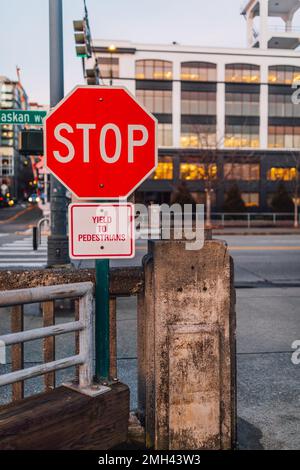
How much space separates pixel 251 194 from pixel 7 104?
10959cm

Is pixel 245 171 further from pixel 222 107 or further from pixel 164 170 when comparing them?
pixel 164 170

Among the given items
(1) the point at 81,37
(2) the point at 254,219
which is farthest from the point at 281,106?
(1) the point at 81,37

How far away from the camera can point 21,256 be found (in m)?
16.3

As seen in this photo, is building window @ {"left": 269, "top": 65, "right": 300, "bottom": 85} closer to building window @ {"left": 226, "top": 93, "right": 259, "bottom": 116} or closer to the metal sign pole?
building window @ {"left": 226, "top": 93, "right": 259, "bottom": 116}

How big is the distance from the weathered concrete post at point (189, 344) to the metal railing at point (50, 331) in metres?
0.43

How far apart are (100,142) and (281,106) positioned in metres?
59.2

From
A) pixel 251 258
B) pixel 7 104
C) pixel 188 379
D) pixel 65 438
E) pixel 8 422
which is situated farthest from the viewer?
pixel 7 104

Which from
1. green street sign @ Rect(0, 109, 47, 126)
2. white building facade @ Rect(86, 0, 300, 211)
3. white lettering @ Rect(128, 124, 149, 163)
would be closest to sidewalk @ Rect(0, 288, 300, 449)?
white lettering @ Rect(128, 124, 149, 163)

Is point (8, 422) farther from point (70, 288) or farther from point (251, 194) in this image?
point (251, 194)

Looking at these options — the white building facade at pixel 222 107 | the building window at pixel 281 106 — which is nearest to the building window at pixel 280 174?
the white building facade at pixel 222 107

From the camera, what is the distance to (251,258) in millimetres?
15227

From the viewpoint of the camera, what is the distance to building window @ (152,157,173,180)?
181 feet

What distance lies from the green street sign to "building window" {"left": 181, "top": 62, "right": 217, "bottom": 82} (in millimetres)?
51047
